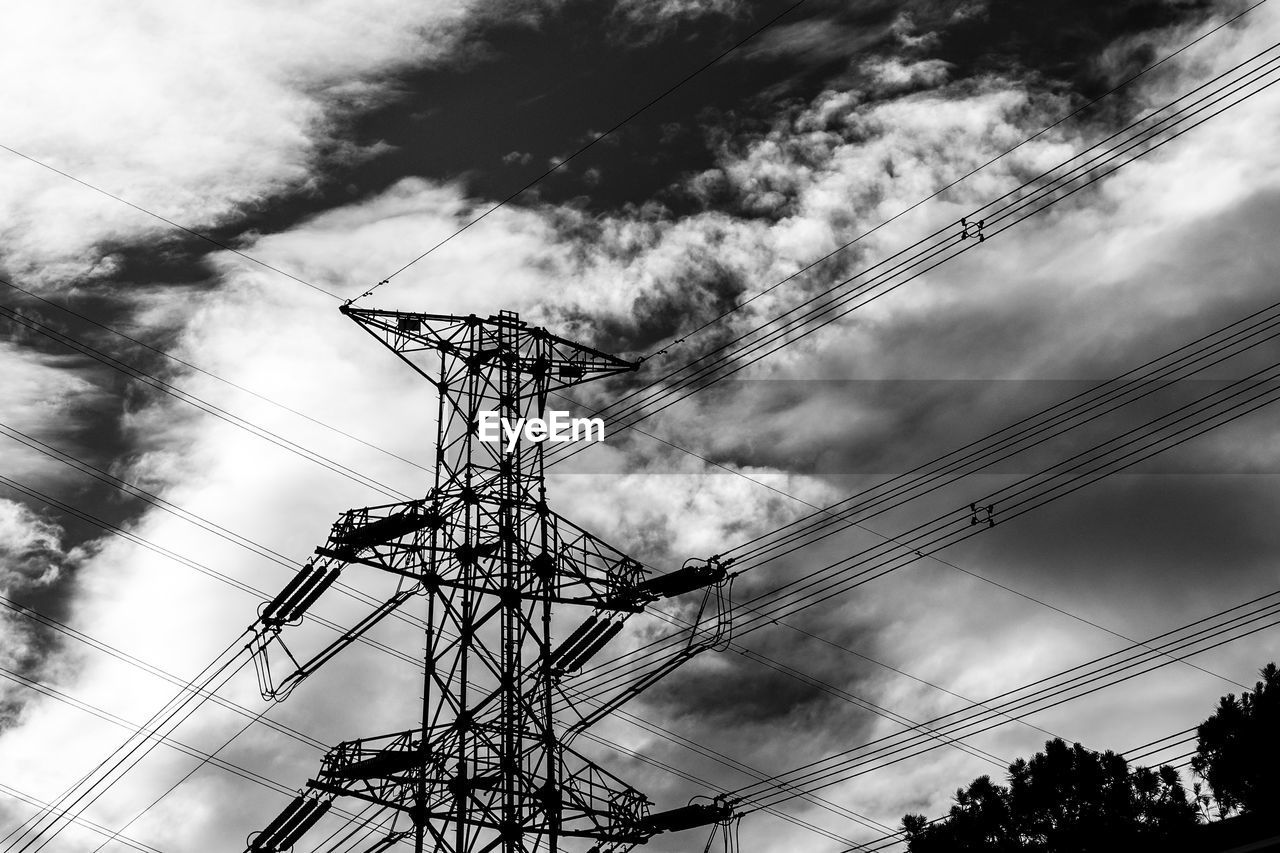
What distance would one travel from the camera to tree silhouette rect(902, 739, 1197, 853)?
165 ft

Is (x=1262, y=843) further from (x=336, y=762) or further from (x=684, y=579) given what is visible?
(x=336, y=762)

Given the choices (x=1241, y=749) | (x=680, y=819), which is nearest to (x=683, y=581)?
(x=680, y=819)

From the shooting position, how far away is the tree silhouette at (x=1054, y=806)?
50438 millimetres

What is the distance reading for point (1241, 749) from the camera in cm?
4628

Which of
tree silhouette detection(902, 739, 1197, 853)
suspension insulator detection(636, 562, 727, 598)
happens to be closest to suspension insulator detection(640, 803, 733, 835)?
suspension insulator detection(636, 562, 727, 598)

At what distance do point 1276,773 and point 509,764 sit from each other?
25.3m

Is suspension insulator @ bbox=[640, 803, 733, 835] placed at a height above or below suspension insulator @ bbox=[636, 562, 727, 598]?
below

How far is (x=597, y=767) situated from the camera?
36344 mm

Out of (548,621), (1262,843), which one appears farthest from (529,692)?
(1262,843)

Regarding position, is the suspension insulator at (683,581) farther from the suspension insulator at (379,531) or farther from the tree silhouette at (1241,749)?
the tree silhouette at (1241,749)

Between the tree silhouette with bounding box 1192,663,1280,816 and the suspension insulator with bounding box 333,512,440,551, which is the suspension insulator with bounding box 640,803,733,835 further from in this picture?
the tree silhouette with bounding box 1192,663,1280,816

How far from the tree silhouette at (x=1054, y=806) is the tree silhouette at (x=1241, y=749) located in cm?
282

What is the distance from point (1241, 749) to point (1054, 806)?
9026mm

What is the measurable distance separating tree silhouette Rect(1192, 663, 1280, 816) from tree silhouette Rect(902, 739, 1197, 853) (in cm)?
282
